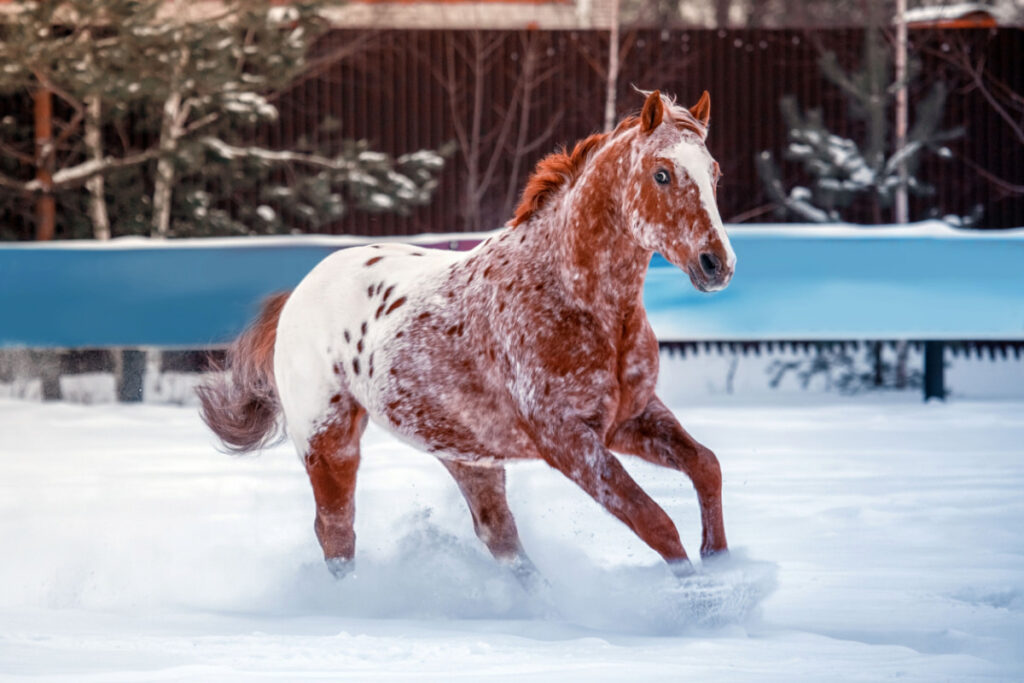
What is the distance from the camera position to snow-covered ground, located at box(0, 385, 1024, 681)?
9.06ft

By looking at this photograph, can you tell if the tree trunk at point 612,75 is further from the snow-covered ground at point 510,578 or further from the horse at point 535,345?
the horse at point 535,345

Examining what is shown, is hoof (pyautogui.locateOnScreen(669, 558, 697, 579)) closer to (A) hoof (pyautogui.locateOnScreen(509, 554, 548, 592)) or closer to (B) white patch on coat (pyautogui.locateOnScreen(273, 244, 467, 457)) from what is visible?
(A) hoof (pyautogui.locateOnScreen(509, 554, 548, 592))

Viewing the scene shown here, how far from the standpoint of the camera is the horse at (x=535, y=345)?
291cm

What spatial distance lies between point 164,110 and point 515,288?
7698mm

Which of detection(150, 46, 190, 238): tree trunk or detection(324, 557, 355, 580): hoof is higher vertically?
detection(150, 46, 190, 238): tree trunk

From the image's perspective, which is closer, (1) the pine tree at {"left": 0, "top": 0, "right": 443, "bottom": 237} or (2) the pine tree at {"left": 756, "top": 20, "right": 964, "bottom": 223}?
(1) the pine tree at {"left": 0, "top": 0, "right": 443, "bottom": 237}

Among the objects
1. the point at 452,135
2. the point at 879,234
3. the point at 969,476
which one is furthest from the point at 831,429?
the point at 452,135

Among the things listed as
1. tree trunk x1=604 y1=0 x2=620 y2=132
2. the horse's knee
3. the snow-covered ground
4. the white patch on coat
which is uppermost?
tree trunk x1=604 y1=0 x2=620 y2=132

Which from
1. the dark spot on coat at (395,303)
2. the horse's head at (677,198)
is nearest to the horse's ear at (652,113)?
the horse's head at (677,198)

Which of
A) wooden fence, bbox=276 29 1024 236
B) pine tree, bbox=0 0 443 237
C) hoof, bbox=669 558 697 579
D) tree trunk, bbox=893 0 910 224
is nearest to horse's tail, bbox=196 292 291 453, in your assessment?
hoof, bbox=669 558 697 579

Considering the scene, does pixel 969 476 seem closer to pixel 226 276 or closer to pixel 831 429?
pixel 831 429

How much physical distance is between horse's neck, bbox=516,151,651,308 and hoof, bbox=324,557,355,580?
1.19m

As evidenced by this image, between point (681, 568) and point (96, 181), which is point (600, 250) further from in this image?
point (96, 181)

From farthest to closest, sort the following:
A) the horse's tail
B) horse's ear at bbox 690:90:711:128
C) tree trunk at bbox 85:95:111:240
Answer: tree trunk at bbox 85:95:111:240 → the horse's tail → horse's ear at bbox 690:90:711:128
